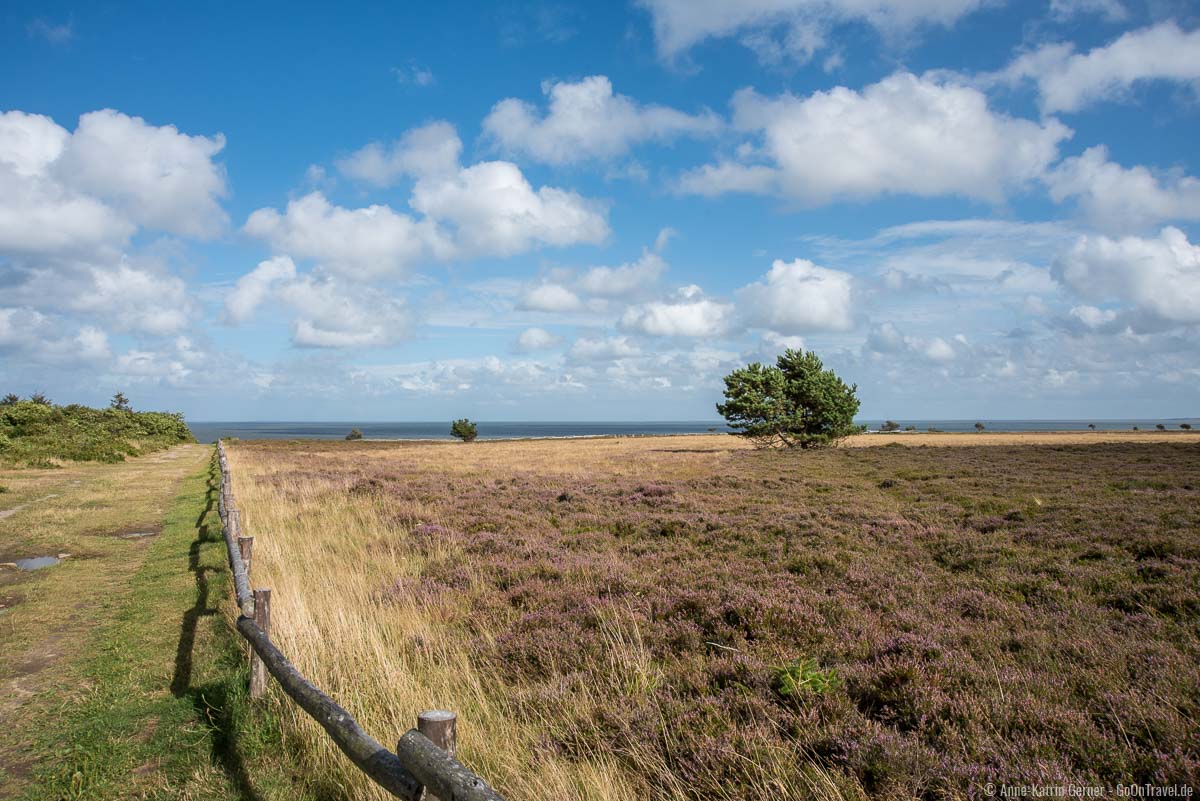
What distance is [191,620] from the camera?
8875 millimetres

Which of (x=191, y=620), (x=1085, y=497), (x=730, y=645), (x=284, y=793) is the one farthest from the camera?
(x=1085, y=497)

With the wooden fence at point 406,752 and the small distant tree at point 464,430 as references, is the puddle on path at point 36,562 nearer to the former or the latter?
the wooden fence at point 406,752

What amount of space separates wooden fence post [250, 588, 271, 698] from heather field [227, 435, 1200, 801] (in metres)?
0.49

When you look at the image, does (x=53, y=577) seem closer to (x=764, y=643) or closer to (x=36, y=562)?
(x=36, y=562)

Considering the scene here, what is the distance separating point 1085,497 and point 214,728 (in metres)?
20.5

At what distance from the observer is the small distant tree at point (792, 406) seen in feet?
156

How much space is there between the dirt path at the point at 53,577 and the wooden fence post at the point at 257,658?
1.67 metres

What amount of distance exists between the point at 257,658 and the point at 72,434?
47385 millimetres

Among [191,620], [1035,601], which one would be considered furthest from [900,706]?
[191,620]

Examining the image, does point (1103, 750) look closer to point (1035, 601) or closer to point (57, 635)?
point (1035, 601)

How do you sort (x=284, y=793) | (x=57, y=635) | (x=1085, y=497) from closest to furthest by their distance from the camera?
(x=284, y=793), (x=57, y=635), (x=1085, y=497)

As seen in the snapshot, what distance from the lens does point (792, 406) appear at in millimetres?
48500

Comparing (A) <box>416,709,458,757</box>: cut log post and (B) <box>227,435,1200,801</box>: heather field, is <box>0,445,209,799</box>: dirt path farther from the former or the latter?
(A) <box>416,709,458,757</box>: cut log post

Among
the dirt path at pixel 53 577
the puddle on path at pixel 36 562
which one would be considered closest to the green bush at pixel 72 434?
the dirt path at pixel 53 577
